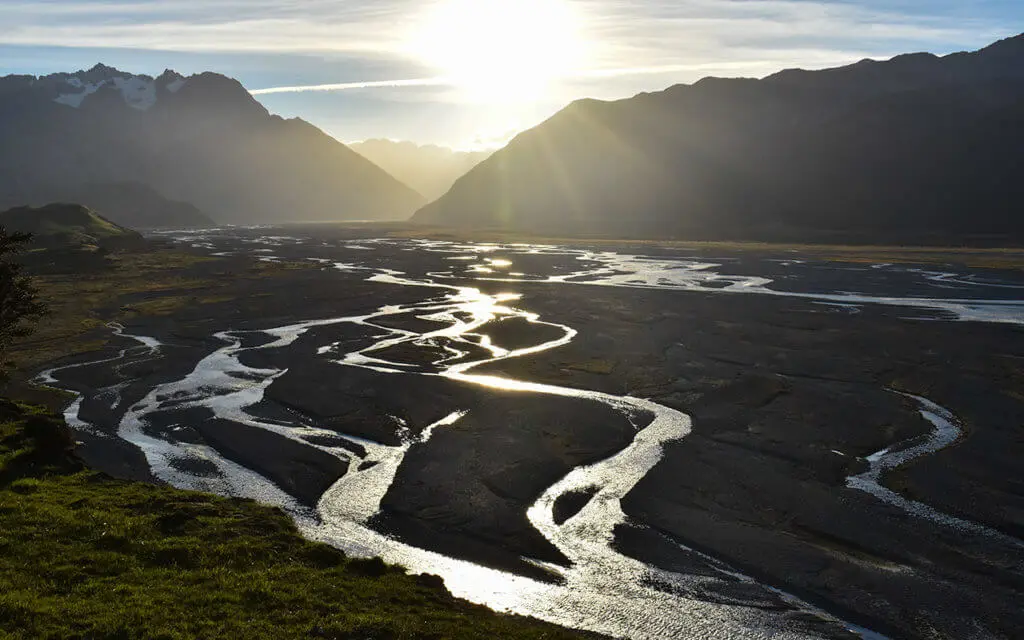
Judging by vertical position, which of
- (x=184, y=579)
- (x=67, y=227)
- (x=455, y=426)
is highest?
(x=67, y=227)

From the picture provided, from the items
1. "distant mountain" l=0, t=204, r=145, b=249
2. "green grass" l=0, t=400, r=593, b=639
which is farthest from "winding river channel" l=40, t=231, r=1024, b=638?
"distant mountain" l=0, t=204, r=145, b=249

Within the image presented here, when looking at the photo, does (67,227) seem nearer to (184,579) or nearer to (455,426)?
(455,426)

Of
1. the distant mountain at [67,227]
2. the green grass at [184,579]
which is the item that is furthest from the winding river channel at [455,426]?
the distant mountain at [67,227]

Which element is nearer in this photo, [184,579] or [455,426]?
[184,579]

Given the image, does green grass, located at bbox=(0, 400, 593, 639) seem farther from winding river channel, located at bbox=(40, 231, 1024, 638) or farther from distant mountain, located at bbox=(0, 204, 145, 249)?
distant mountain, located at bbox=(0, 204, 145, 249)

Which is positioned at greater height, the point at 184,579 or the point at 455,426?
the point at 184,579

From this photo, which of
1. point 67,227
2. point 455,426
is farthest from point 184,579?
point 67,227
